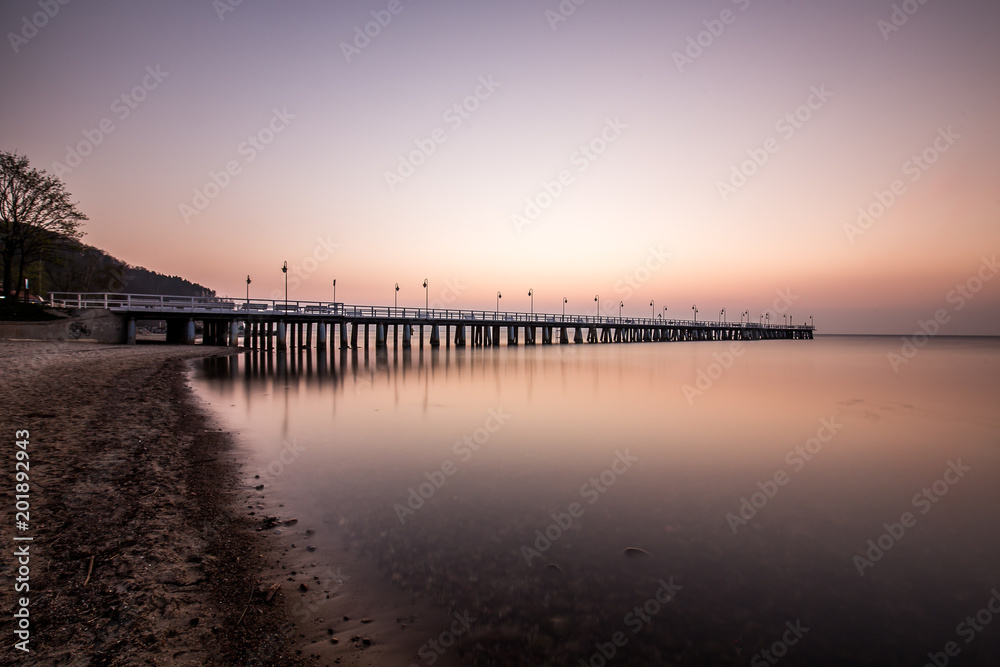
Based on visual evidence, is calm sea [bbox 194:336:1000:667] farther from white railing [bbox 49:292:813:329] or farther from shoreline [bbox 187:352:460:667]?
white railing [bbox 49:292:813:329]

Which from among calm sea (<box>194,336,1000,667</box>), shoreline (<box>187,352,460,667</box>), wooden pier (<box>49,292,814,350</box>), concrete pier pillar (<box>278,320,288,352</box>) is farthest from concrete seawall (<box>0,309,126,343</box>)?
shoreline (<box>187,352,460,667</box>)

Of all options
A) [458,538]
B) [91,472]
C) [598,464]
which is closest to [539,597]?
[458,538]

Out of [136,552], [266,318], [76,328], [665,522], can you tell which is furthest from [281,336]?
[665,522]

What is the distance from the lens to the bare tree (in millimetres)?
32594

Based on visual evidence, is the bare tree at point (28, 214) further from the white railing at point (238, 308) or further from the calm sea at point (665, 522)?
the calm sea at point (665, 522)

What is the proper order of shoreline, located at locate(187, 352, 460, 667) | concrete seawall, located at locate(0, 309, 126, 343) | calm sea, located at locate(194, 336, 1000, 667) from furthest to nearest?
1. concrete seawall, located at locate(0, 309, 126, 343)
2. calm sea, located at locate(194, 336, 1000, 667)
3. shoreline, located at locate(187, 352, 460, 667)

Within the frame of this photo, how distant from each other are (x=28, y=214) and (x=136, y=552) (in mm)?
42301

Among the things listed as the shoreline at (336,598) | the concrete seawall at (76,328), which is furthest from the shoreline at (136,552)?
the concrete seawall at (76,328)

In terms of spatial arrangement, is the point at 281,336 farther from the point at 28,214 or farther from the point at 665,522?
the point at 665,522

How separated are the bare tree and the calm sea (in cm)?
3033

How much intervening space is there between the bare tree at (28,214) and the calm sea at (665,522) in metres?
30.3

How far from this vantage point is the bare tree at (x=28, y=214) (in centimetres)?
3259

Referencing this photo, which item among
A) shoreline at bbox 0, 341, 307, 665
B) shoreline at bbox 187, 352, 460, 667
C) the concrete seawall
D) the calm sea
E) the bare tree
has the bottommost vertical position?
the calm sea

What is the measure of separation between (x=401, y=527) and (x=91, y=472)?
166 inches
